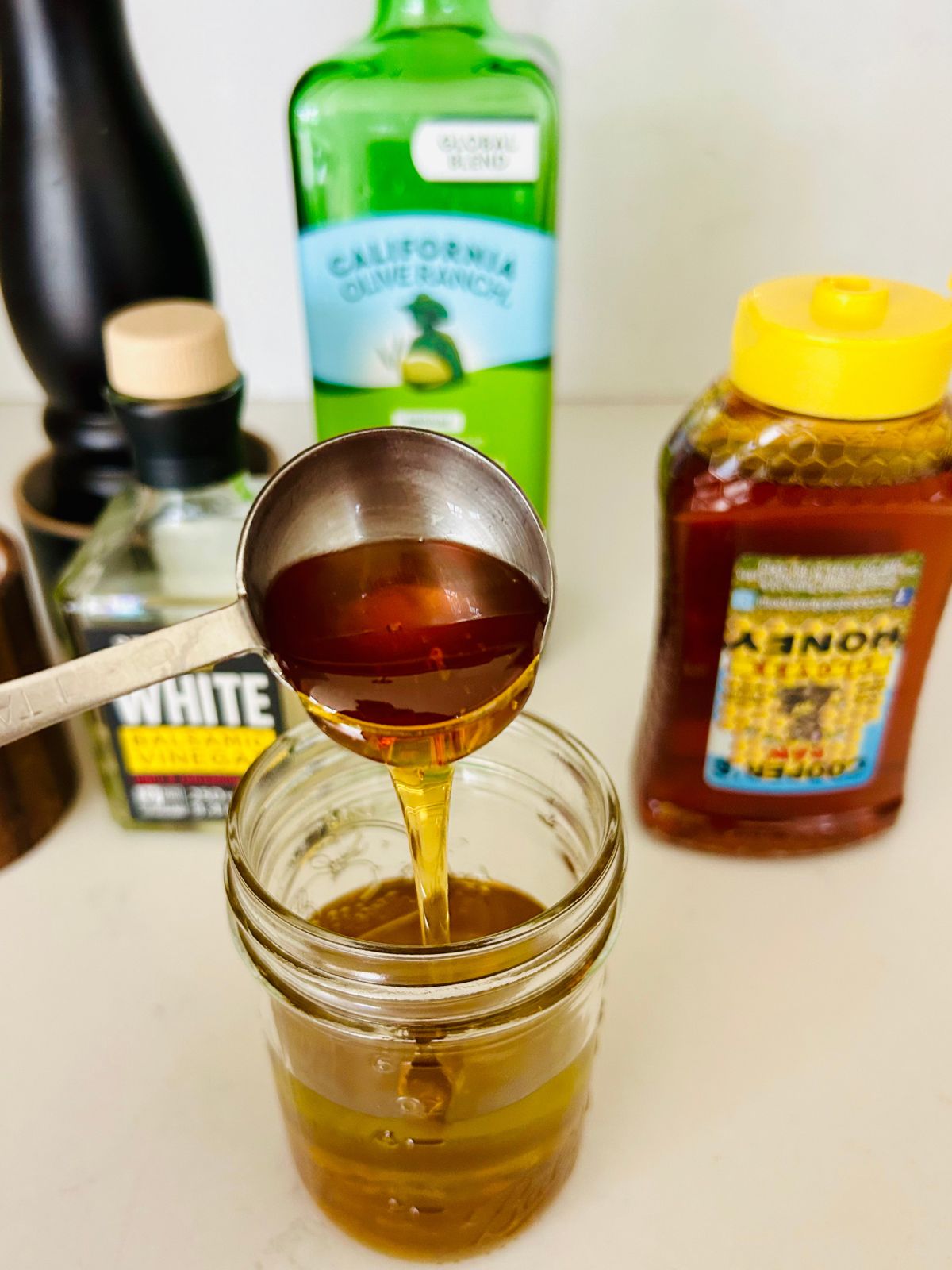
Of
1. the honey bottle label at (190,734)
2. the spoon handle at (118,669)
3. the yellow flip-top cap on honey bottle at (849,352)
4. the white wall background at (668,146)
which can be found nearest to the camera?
the spoon handle at (118,669)

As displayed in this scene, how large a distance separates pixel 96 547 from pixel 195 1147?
33 cm

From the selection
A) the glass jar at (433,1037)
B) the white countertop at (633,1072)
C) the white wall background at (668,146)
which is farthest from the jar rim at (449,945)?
the white wall background at (668,146)

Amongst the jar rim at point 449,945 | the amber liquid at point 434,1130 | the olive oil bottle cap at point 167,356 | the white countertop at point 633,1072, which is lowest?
the white countertop at point 633,1072

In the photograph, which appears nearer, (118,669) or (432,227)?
(118,669)

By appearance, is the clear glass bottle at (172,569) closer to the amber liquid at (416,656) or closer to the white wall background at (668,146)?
the amber liquid at (416,656)

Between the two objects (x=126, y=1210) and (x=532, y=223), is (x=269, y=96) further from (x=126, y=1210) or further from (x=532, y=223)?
(x=126, y=1210)

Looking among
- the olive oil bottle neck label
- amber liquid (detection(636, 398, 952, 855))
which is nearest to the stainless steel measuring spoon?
amber liquid (detection(636, 398, 952, 855))

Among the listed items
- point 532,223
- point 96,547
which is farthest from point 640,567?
point 96,547

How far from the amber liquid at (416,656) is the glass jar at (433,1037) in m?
0.06

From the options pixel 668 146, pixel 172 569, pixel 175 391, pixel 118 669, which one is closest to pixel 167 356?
pixel 175 391

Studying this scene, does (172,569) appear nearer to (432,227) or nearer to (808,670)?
(432,227)

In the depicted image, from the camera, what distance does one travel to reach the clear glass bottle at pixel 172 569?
22.9 inches

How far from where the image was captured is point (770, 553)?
559mm

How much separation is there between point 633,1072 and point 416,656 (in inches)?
9.2
